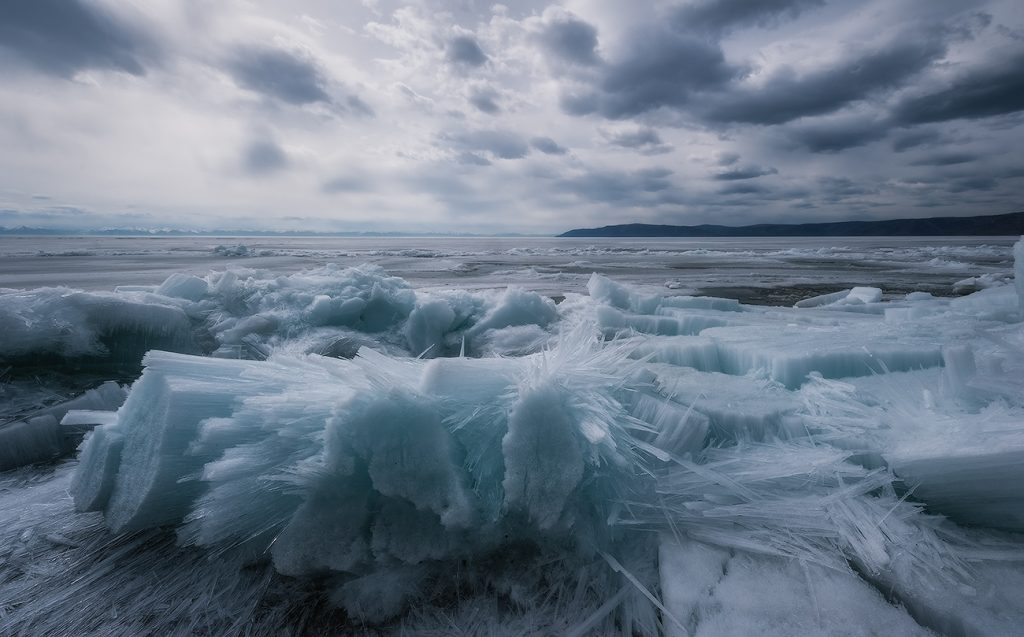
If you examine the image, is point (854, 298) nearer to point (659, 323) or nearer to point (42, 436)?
point (659, 323)

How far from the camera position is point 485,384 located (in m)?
1.18

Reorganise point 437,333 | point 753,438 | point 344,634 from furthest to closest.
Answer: point 437,333 < point 753,438 < point 344,634

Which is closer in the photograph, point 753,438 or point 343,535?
point 343,535

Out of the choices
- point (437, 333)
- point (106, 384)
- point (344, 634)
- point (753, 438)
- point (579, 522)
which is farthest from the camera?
point (437, 333)

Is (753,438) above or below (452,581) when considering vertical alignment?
above

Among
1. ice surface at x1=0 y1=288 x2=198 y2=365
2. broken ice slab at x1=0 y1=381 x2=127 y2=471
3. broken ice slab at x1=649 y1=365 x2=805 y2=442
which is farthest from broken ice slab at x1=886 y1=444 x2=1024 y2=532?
ice surface at x1=0 y1=288 x2=198 y2=365

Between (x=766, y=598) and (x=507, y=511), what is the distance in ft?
1.79

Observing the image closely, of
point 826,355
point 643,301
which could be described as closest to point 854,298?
point 643,301

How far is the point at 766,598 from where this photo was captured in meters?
0.92

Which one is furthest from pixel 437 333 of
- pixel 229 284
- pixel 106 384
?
pixel 106 384

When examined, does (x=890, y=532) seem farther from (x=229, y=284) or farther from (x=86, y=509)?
(x=229, y=284)

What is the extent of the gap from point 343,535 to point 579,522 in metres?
0.53

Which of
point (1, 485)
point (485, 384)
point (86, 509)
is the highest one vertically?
point (485, 384)

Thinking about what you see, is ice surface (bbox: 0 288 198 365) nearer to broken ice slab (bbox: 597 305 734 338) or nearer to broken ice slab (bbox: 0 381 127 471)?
broken ice slab (bbox: 0 381 127 471)
